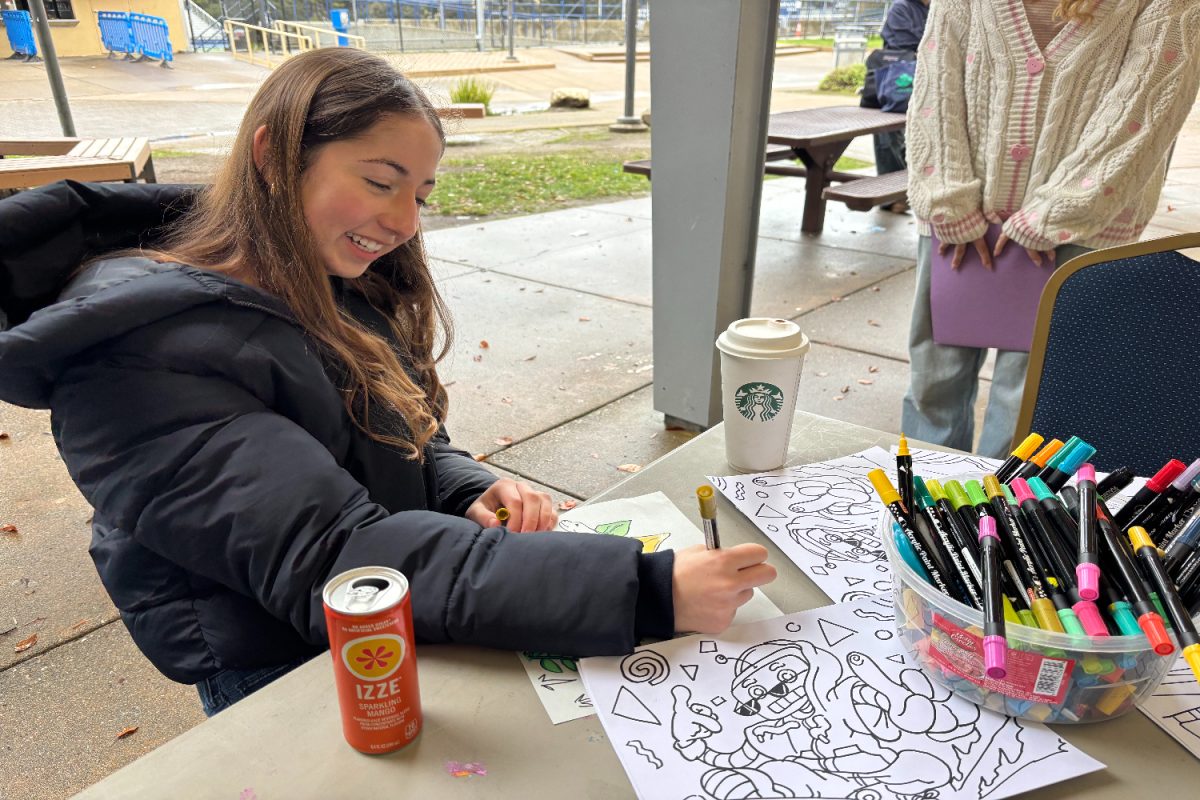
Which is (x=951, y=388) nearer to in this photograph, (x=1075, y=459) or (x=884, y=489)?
(x=1075, y=459)

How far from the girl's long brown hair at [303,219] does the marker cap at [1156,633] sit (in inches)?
36.7

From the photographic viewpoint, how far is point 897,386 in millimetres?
4023

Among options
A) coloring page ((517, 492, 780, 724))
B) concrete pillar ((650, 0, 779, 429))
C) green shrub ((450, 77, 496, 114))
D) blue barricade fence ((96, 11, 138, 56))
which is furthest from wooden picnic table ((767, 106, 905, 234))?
blue barricade fence ((96, 11, 138, 56))

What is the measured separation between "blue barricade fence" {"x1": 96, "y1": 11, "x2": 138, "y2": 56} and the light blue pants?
20.7 meters

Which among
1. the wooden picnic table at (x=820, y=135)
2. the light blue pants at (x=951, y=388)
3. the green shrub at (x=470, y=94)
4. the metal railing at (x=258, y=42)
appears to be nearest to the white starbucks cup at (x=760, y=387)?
the light blue pants at (x=951, y=388)

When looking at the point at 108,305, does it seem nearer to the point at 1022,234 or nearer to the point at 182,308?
the point at 182,308

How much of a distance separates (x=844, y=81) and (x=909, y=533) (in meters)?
20.5

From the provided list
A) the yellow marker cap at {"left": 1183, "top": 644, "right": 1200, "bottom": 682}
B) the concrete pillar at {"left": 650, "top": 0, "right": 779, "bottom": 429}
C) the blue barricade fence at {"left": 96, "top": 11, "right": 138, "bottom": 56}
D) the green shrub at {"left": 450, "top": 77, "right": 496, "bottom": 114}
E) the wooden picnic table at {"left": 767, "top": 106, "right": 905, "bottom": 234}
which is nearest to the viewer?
the yellow marker cap at {"left": 1183, "top": 644, "right": 1200, "bottom": 682}

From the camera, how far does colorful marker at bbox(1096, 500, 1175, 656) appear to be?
0.73 metres

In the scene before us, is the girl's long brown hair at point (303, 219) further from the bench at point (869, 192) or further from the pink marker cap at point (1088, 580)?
the bench at point (869, 192)

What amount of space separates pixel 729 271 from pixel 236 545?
2.47m

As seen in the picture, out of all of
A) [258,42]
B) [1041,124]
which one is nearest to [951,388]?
[1041,124]

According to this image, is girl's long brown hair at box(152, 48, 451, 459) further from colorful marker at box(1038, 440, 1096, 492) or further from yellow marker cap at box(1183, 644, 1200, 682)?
yellow marker cap at box(1183, 644, 1200, 682)

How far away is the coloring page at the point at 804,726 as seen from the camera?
776 mm
